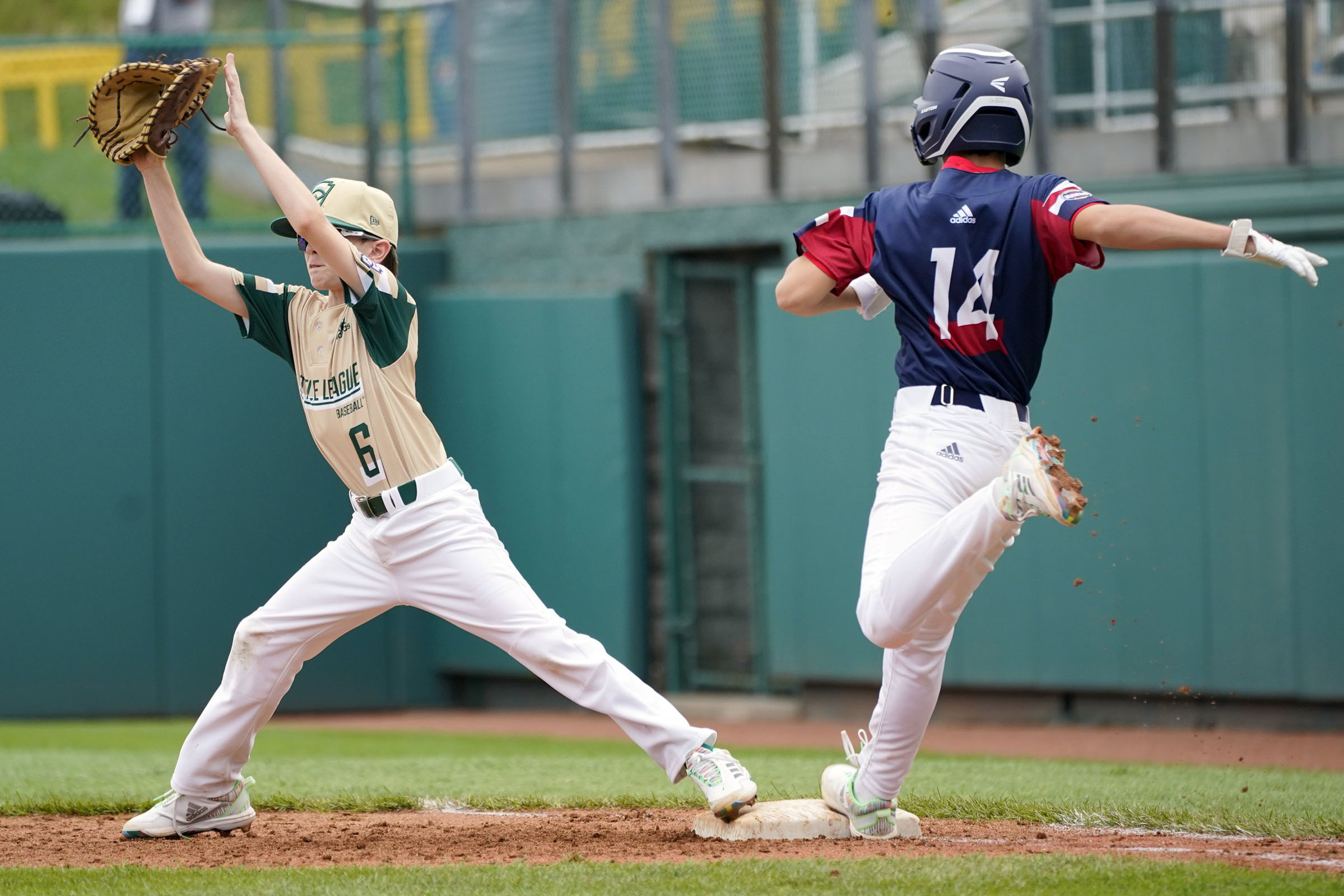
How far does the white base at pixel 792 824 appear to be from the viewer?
4.57 meters

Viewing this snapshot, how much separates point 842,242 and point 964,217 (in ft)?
1.17

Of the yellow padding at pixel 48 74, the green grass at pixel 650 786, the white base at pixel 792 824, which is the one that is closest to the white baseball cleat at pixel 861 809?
the white base at pixel 792 824

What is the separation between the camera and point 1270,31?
28.7 feet

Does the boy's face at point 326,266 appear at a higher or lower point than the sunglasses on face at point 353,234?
lower

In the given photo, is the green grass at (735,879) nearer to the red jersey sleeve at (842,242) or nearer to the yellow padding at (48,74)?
→ the red jersey sleeve at (842,242)

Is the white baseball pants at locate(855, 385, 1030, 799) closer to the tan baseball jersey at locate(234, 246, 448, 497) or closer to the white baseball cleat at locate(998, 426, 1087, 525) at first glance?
the white baseball cleat at locate(998, 426, 1087, 525)

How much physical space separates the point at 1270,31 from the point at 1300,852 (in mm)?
5724

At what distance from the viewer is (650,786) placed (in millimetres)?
6168

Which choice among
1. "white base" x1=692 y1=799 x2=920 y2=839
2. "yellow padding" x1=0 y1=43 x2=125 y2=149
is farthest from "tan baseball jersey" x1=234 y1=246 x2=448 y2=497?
"yellow padding" x1=0 y1=43 x2=125 y2=149

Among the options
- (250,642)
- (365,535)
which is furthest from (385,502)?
(250,642)

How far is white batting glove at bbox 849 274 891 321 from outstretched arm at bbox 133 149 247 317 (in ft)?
5.98

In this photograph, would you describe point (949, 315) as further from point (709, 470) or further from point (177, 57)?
point (177, 57)

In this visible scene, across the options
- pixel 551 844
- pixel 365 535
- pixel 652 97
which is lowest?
pixel 551 844

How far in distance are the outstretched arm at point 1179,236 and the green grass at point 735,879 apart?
1486 mm
